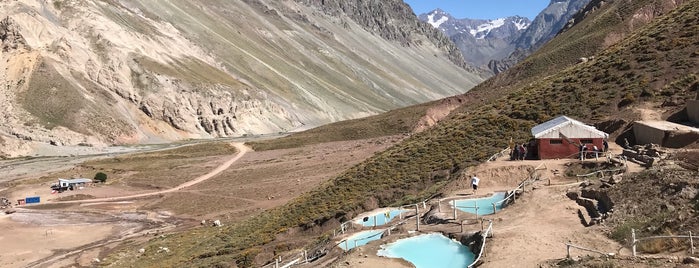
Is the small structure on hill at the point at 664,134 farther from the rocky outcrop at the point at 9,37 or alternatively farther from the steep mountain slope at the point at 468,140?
the rocky outcrop at the point at 9,37

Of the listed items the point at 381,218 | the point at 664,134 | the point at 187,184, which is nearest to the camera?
the point at 664,134

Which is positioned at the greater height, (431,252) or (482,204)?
(482,204)

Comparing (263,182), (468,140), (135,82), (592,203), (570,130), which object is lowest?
(263,182)

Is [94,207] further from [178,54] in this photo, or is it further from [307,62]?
[307,62]

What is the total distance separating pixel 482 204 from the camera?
2386 centimetres

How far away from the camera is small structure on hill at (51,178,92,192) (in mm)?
58469

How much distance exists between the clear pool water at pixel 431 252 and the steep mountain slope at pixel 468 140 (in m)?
9.28

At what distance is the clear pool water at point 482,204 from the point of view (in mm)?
22894

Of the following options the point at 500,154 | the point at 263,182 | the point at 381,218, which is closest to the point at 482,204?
the point at 381,218

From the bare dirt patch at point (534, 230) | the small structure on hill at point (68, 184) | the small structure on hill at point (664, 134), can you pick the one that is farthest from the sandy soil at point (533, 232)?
the small structure on hill at point (68, 184)

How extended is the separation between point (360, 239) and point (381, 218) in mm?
5144

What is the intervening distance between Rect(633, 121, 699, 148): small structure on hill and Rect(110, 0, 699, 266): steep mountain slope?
11.1ft

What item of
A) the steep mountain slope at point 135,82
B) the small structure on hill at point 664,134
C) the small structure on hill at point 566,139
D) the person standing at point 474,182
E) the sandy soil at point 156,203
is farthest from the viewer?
the steep mountain slope at point 135,82

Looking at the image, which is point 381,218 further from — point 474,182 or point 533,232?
point 533,232
